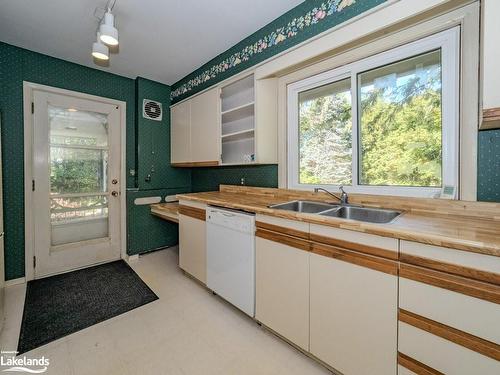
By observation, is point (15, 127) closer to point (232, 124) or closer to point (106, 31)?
point (106, 31)

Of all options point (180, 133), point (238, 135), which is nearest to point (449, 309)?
point (238, 135)

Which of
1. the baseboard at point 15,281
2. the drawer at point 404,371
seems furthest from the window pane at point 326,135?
the baseboard at point 15,281

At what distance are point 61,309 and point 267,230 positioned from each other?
2.00m

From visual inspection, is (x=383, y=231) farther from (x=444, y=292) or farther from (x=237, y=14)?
(x=237, y=14)

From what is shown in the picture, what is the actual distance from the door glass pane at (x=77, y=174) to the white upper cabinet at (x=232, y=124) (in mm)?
1056

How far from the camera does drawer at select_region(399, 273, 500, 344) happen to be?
0.83 meters

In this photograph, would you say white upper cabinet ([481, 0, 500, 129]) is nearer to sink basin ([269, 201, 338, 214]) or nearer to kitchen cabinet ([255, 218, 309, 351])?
sink basin ([269, 201, 338, 214])

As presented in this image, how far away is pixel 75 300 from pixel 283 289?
2028 mm

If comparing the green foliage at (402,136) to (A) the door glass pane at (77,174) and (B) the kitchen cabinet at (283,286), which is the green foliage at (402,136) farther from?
(A) the door glass pane at (77,174)

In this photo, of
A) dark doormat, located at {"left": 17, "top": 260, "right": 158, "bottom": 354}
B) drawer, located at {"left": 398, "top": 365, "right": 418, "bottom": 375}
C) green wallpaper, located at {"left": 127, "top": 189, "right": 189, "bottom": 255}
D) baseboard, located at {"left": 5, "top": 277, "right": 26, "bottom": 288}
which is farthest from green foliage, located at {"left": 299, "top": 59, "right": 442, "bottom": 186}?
baseboard, located at {"left": 5, "top": 277, "right": 26, "bottom": 288}

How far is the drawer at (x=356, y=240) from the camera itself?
106 centimetres

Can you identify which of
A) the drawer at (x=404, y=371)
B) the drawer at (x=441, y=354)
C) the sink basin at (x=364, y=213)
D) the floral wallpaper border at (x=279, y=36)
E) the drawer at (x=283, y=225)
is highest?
the floral wallpaper border at (x=279, y=36)

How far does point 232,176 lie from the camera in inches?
115

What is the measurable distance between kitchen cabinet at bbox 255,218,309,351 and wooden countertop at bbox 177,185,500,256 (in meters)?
0.22
